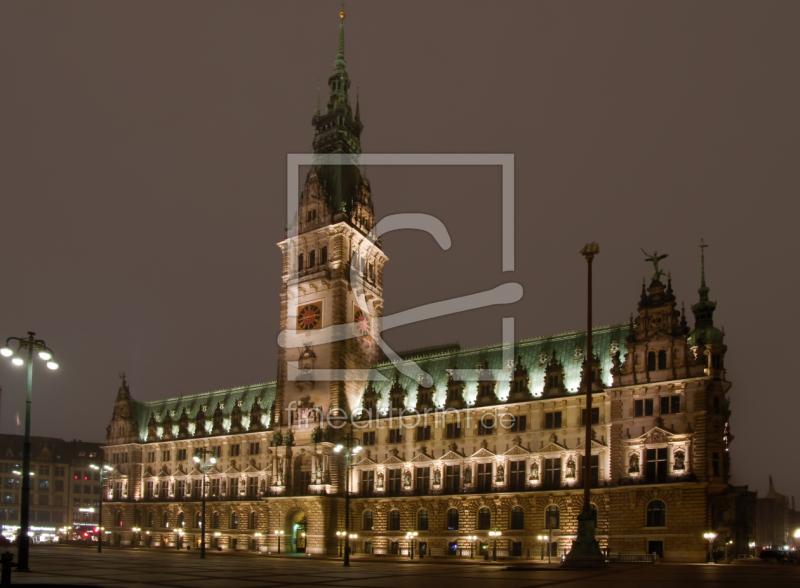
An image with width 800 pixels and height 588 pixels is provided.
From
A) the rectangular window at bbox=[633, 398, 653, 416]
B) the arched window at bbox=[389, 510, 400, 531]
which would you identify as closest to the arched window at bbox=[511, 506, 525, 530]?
the arched window at bbox=[389, 510, 400, 531]

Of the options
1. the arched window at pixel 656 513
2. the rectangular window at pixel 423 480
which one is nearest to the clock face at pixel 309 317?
the rectangular window at pixel 423 480

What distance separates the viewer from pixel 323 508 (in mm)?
79688

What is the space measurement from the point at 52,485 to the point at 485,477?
4263 inches

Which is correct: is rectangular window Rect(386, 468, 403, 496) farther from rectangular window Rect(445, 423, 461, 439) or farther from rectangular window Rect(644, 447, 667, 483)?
rectangular window Rect(644, 447, 667, 483)

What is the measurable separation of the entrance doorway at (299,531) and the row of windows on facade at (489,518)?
7682 mm

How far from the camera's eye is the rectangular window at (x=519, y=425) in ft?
236

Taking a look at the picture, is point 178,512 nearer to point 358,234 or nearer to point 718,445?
point 358,234

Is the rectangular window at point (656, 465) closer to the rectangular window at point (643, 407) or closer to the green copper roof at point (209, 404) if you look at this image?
the rectangular window at point (643, 407)

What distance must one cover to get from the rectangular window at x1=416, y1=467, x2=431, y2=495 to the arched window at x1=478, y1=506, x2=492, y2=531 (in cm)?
645

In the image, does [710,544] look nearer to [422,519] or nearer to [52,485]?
[422,519]

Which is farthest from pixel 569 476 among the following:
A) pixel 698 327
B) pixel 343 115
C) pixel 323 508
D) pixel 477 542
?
pixel 343 115

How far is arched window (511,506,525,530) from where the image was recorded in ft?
228

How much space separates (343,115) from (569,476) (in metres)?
53.2

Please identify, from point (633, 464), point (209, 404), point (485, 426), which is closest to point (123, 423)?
point (209, 404)
